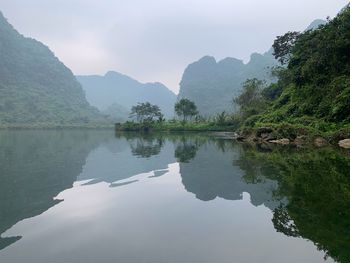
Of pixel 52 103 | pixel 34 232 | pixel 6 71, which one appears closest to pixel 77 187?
pixel 34 232

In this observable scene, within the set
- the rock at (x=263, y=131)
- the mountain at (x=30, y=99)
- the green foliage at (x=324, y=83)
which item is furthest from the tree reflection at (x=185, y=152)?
the mountain at (x=30, y=99)

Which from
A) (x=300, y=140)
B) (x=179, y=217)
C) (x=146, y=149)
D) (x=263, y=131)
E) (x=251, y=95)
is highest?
(x=251, y=95)

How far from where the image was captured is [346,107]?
2861 cm

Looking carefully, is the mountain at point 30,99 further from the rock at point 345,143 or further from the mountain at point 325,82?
the rock at point 345,143

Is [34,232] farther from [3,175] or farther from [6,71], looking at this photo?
[6,71]

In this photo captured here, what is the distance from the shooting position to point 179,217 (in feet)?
27.7

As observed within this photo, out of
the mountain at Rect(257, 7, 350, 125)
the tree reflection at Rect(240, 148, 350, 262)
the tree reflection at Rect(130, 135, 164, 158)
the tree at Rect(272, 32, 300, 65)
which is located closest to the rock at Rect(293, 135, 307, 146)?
the mountain at Rect(257, 7, 350, 125)

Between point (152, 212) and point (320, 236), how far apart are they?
4124 mm

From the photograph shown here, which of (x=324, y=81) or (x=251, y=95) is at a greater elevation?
(x=251, y=95)

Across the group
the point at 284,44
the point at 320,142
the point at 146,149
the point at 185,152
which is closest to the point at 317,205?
the point at 185,152

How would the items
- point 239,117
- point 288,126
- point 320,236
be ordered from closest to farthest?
point 320,236 < point 288,126 < point 239,117

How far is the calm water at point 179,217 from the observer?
5.96 metres

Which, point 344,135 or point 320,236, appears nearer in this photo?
point 320,236

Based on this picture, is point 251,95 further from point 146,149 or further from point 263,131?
point 146,149
